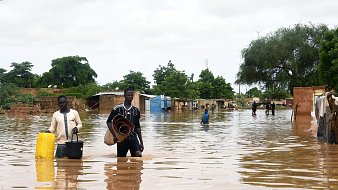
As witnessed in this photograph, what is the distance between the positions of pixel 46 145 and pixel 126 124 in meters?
1.60

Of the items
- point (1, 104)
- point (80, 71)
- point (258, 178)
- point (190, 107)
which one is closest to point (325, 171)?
point (258, 178)

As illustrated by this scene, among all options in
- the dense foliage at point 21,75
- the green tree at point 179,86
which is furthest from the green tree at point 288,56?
the dense foliage at point 21,75

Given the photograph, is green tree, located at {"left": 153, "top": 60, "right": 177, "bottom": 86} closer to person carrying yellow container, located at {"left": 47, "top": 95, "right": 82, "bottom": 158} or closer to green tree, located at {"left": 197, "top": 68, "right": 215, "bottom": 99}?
green tree, located at {"left": 197, "top": 68, "right": 215, "bottom": 99}

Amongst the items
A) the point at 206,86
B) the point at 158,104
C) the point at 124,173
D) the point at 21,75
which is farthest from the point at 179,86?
the point at 124,173

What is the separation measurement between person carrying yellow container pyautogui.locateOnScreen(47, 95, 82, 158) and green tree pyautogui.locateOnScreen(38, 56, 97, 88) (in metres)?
87.5

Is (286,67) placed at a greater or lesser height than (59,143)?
greater

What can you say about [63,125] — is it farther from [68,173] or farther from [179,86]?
[179,86]

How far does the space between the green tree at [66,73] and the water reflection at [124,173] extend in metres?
88.2

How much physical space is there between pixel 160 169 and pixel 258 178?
74.4 inches

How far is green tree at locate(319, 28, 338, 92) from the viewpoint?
1431 inches

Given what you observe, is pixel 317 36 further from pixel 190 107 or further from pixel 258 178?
pixel 258 178

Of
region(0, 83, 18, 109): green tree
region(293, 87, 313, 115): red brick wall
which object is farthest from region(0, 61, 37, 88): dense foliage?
region(293, 87, 313, 115): red brick wall

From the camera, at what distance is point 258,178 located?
26.0 ft

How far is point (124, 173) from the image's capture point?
8484 millimetres
